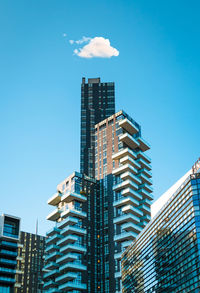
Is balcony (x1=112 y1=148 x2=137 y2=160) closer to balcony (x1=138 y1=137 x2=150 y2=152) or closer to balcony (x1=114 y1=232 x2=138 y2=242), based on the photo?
balcony (x1=138 y1=137 x2=150 y2=152)

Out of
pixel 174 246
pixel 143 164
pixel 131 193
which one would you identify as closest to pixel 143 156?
pixel 143 164

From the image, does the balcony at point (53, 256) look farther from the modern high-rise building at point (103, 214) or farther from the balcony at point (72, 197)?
the balcony at point (72, 197)

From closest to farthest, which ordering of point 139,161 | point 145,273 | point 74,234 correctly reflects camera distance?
point 145,273, point 74,234, point 139,161

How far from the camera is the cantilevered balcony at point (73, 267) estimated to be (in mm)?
131500

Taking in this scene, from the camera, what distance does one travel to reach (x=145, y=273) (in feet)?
309

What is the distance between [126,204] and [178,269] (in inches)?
2552

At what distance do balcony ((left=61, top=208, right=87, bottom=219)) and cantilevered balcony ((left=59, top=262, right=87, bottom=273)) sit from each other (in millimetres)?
16294

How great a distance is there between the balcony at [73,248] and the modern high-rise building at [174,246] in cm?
3856

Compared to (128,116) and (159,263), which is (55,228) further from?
(159,263)

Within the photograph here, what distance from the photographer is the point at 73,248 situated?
5290 inches

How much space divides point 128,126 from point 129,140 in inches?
253

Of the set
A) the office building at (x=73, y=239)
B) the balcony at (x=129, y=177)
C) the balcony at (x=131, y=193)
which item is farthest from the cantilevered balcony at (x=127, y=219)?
the balcony at (x=129, y=177)

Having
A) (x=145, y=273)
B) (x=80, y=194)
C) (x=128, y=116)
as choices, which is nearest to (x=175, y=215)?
(x=145, y=273)

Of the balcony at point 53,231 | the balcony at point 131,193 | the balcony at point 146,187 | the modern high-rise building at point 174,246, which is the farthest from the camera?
the balcony at point 146,187
